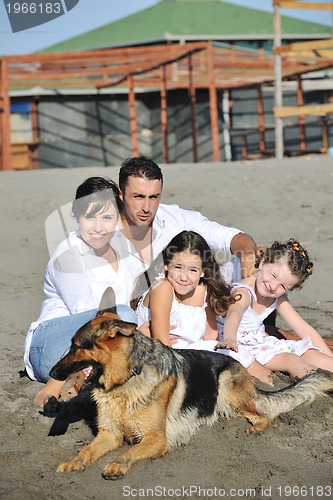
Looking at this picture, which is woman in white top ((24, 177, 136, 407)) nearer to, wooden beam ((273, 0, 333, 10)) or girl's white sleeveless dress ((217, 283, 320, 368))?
girl's white sleeveless dress ((217, 283, 320, 368))

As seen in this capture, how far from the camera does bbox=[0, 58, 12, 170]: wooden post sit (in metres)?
13.1

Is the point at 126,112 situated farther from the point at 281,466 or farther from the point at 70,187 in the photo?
the point at 281,466

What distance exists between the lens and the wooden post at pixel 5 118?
13086 millimetres

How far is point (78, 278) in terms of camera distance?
4652 mm

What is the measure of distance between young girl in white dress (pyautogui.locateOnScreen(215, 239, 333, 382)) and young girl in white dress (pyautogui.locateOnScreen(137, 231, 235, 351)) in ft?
0.37

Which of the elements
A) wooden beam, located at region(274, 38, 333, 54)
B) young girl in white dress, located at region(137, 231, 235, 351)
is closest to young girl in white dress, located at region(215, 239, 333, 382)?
young girl in white dress, located at region(137, 231, 235, 351)

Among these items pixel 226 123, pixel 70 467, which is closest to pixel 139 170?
pixel 70 467

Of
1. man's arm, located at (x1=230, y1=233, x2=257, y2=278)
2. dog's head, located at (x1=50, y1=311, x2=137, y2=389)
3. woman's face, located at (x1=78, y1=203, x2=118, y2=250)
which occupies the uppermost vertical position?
woman's face, located at (x1=78, y1=203, x2=118, y2=250)

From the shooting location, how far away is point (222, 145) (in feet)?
70.6

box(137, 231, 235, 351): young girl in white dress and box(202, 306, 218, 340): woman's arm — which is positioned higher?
box(137, 231, 235, 351): young girl in white dress

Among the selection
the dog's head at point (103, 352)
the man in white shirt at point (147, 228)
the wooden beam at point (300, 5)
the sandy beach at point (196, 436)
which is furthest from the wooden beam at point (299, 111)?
the dog's head at point (103, 352)

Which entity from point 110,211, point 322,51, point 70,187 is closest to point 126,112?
point 322,51

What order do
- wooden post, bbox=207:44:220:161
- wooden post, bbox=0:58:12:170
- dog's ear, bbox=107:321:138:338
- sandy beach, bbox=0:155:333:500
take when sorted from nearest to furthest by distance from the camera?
sandy beach, bbox=0:155:333:500
dog's ear, bbox=107:321:138:338
wooden post, bbox=0:58:12:170
wooden post, bbox=207:44:220:161

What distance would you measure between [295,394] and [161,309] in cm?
100
